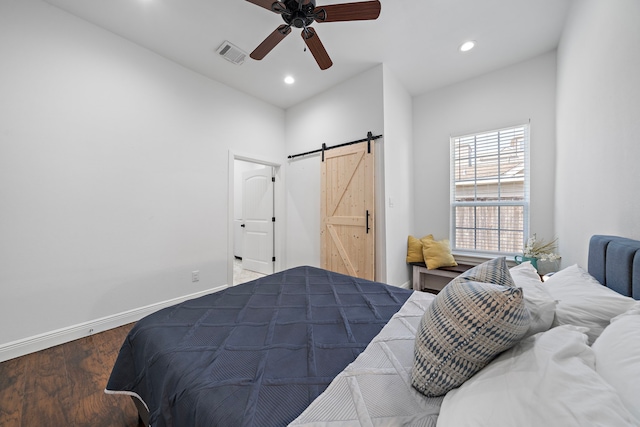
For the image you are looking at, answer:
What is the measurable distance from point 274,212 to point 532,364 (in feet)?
13.2

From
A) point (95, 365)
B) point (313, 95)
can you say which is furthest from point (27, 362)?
point (313, 95)

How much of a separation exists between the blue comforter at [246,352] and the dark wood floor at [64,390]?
16.6 inches

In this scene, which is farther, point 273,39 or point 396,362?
point 273,39

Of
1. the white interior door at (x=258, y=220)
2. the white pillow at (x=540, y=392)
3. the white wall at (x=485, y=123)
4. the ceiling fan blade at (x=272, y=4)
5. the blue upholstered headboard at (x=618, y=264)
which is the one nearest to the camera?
the white pillow at (x=540, y=392)

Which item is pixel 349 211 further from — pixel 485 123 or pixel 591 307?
pixel 591 307

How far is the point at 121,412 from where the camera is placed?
57.1 inches

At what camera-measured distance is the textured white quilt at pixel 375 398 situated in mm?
708

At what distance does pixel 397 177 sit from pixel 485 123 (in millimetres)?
1392

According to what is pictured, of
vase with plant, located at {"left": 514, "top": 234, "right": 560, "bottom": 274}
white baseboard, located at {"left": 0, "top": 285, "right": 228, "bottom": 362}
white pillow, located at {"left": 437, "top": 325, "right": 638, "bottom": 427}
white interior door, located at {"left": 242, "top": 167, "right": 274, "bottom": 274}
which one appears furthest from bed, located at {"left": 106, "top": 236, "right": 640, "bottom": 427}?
white interior door, located at {"left": 242, "top": 167, "right": 274, "bottom": 274}

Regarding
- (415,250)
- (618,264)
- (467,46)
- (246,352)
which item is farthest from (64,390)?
(467,46)

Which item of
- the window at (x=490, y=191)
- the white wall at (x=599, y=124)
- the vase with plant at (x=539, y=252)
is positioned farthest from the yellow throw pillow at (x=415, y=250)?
the white wall at (x=599, y=124)

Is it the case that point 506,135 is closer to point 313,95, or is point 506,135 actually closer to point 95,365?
point 313,95

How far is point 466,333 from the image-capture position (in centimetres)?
72

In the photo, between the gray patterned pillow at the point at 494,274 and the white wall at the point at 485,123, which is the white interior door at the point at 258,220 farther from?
the gray patterned pillow at the point at 494,274
